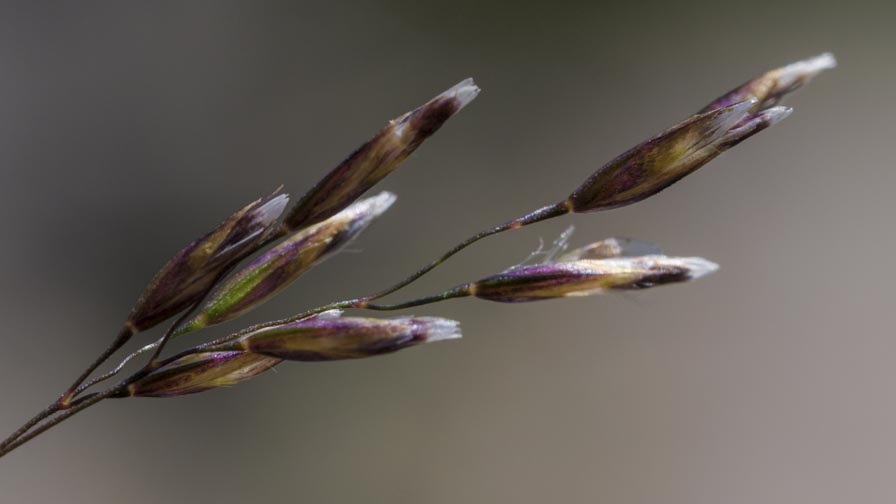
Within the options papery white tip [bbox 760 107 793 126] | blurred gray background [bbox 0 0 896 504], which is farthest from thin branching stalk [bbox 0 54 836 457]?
blurred gray background [bbox 0 0 896 504]

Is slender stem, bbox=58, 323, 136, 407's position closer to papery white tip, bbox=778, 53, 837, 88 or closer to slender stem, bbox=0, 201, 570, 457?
slender stem, bbox=0, 201, 570, 457

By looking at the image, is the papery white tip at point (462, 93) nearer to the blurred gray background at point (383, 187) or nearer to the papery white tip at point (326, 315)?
the papery white tip at point (326, 315)

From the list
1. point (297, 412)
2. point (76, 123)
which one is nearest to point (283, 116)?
point (76, 123)

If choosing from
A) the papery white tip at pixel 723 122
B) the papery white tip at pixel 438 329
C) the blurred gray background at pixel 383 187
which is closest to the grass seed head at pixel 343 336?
the papery white tip at pixel 438 329

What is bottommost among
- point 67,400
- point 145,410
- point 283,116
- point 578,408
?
point 578,408

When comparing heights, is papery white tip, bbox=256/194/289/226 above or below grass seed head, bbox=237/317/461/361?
above

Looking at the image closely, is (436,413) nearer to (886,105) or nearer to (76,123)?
(76,123)
